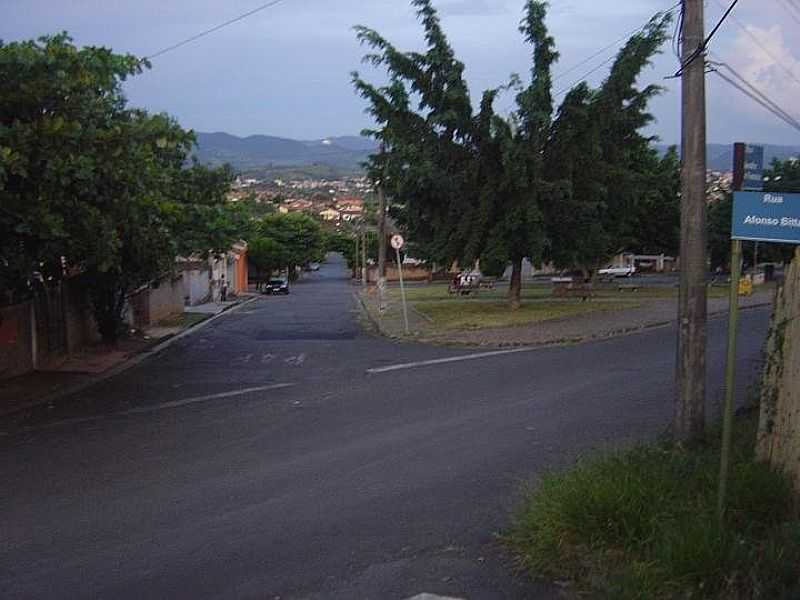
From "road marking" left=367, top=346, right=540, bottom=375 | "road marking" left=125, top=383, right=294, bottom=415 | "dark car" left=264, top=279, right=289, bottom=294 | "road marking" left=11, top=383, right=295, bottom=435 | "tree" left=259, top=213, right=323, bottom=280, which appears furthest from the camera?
"tree" left=259, top=213, right=323, bottom=280

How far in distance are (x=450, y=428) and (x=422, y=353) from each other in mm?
10513

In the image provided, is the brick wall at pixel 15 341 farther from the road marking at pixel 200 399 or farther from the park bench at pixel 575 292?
the park bench at pixel 575 292

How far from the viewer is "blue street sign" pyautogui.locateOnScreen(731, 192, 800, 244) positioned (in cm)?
530

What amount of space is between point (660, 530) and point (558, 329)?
19850 millimetres

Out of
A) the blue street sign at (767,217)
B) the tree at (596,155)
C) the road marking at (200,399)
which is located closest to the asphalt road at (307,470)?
the road marking at (200,399)

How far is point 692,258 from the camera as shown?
7.77 meters

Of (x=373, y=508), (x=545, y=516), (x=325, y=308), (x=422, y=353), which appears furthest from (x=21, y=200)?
(x=325, y=308)

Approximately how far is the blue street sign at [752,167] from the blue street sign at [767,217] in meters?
6.39

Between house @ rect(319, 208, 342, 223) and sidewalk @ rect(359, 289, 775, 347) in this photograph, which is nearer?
sidewalk @ rect(359, 289, 775, 347)

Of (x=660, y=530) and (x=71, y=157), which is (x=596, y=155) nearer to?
(x=71, y=157)

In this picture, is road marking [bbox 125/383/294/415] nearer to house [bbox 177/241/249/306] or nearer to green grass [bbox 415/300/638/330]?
green grass [bbox 415/300/638/330]

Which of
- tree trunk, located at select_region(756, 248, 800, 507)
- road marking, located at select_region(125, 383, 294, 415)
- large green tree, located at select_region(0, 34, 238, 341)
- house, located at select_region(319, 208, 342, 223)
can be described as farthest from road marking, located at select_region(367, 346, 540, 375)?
house, located at select_region(319, 208, 342, 223)

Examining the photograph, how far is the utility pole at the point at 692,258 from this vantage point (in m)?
7.74

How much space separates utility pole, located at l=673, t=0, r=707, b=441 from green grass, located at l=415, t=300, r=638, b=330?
18975mm
